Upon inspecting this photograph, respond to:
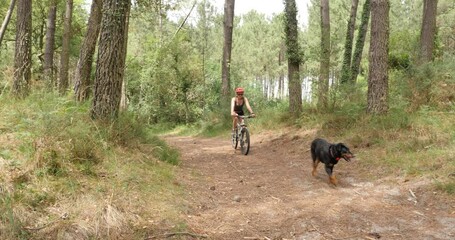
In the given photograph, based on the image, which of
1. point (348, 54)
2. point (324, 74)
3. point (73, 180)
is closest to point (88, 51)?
point (73, 180)

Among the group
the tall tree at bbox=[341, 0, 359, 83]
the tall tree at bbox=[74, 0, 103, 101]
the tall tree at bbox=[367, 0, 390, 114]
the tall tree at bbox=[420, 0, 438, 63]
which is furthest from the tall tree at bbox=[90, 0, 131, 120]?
the tall tree at bbox=[420, 0, 438, 63]

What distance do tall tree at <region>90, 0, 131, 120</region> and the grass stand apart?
29cm

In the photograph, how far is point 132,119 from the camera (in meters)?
6.62

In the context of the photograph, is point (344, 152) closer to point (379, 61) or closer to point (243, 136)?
point (379, 61)

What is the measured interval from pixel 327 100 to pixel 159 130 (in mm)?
18238

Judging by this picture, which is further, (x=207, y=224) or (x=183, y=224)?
(x=207, y=224)

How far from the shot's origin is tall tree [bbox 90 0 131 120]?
585cm

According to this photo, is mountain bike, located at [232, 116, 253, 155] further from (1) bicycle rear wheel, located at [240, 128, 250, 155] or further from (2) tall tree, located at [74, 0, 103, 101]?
(2) tall tree, located at [74, 0, 103, 101]

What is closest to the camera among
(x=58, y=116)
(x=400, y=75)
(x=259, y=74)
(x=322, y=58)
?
(x=58, y=116)

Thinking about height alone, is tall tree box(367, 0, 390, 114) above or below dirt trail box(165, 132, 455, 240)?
above

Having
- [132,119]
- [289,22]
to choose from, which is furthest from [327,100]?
[132,119]

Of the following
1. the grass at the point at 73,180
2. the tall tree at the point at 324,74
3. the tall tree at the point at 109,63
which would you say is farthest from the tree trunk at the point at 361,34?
the grass at the point at 73,180

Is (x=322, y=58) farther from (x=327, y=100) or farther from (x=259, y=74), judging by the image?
(x=259, y=74)

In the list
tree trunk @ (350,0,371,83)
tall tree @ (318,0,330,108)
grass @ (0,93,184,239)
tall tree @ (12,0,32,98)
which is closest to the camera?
grass @ (0,93,184,239)
